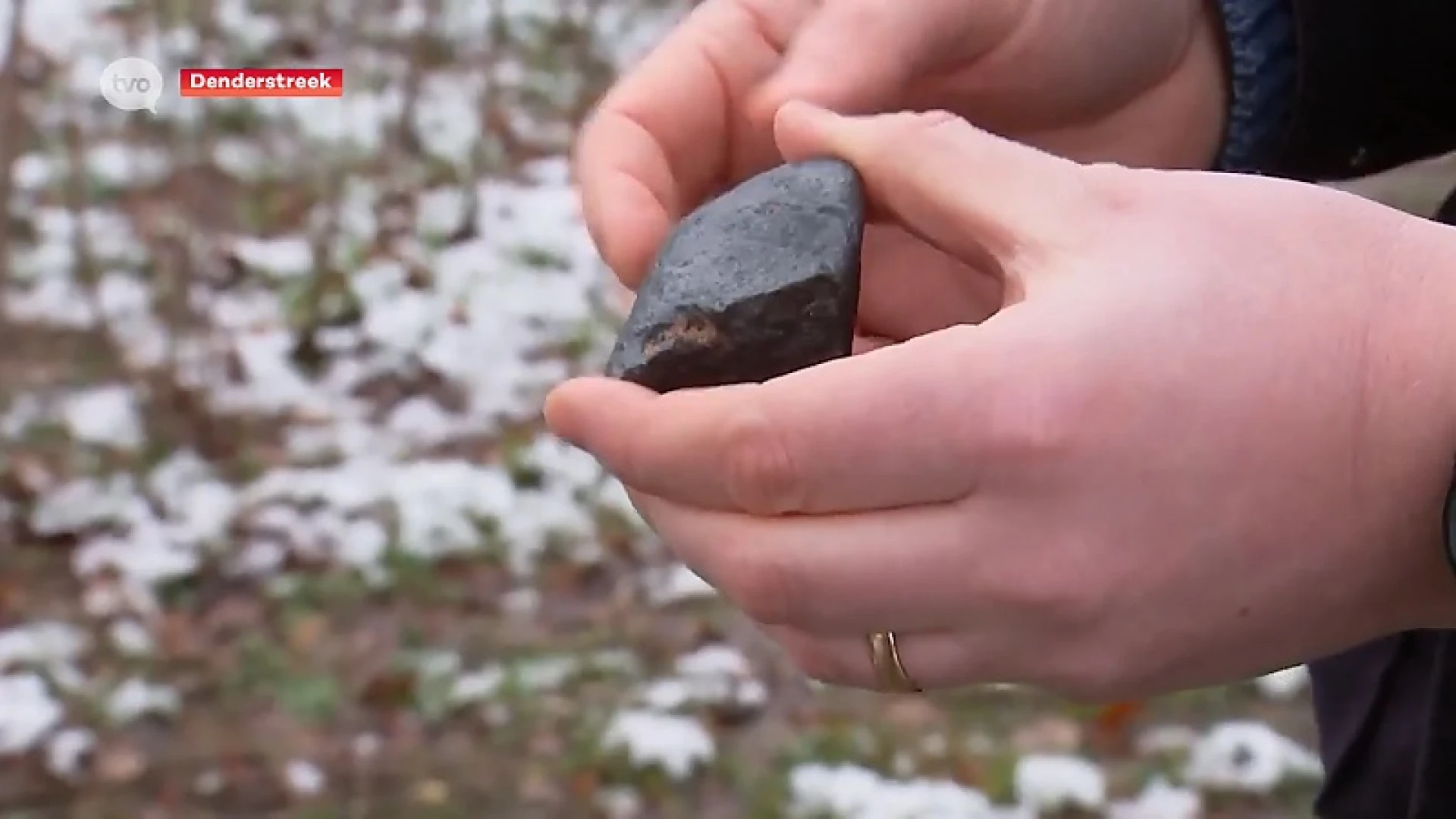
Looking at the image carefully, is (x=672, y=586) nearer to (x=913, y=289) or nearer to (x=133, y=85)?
(x=913, y=289)

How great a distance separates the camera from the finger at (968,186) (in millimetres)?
701

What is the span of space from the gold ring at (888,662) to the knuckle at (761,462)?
11 cm

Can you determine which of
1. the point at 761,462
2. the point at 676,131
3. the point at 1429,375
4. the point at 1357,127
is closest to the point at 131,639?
the point at 676,131

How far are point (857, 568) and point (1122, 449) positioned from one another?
0.14 m

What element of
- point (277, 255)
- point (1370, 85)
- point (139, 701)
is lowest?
point (139, 701)

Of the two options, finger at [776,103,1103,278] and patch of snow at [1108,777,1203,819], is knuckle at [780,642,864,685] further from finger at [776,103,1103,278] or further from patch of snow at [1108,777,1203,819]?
patch of snow at [1108,777,1203,819]

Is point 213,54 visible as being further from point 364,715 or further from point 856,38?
point 856,38

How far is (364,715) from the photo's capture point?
6.14 ft

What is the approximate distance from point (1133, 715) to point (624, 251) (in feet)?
4.29

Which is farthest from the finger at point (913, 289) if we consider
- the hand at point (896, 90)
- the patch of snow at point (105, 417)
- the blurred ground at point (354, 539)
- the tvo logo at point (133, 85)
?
the tvo logo at point (133, 85)

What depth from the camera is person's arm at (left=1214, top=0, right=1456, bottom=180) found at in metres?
1.03

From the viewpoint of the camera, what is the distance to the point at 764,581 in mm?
688

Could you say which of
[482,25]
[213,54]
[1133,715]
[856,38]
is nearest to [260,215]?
[213,54]

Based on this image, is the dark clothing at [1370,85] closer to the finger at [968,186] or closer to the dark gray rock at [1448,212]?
the dark gray rock at [1448,212]
